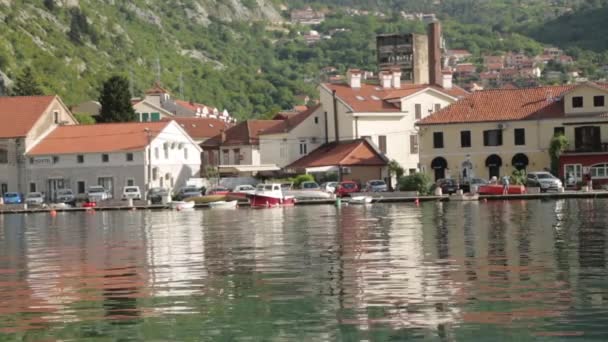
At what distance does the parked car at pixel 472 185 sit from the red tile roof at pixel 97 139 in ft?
106

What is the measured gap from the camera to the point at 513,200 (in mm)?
85875

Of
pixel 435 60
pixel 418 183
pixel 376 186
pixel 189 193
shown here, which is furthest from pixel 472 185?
pixel 435 60

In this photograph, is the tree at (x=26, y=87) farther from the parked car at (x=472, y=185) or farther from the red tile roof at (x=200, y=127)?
the parked car at (x=472, y=185)

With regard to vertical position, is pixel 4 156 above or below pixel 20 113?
below

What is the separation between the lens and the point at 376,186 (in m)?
98.7

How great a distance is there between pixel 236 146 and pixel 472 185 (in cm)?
4363

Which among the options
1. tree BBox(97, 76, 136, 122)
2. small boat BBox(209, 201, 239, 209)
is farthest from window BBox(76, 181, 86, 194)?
small boat BBox(209, 201, 239, 209)

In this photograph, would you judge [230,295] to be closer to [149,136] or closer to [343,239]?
[343,239]

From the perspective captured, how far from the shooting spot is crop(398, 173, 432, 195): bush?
310 ft

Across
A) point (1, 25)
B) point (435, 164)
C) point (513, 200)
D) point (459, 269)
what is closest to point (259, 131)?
point (435, 164)

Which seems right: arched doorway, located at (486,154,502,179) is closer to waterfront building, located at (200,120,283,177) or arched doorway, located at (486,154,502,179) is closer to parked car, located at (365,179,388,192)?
parked car, located at (365,179,388,192)

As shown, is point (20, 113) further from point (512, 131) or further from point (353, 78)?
point (512, 131)

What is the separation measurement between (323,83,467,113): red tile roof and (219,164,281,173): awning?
9.05 meters

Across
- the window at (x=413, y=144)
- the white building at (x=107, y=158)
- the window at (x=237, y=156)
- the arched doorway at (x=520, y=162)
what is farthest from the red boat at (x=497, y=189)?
the window at (x=237, y=156)
